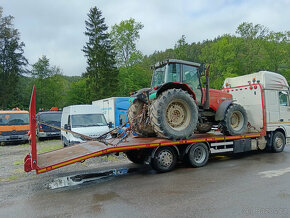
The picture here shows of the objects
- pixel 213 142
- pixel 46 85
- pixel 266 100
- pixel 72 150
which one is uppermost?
pixel 46 85

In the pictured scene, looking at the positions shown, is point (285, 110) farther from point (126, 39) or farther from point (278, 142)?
point (126, 39)

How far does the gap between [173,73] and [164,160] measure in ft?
9.38

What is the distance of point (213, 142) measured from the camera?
8039mm

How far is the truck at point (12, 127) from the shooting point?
14898 mm

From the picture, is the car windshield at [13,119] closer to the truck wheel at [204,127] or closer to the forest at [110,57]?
the truck wheel at [204,127]

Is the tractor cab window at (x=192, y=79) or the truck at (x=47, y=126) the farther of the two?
the truck at (x=47, y=126)

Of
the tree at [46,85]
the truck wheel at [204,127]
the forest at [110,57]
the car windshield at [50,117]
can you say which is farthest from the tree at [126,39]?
the truck wheel at [204,127]

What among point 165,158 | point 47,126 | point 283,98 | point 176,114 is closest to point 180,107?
point 176,114

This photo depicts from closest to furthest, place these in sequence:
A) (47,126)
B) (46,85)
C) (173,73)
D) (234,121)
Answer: (173,73) < (234,121) < (47,126) < (46,85)

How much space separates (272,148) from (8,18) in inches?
1449

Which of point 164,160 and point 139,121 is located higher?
point 139,121

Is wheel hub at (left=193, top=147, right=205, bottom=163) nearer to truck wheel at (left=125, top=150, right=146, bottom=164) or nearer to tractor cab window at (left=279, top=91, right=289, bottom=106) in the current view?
truck wheel at (left=125, top=150, right=146, bottom=164)

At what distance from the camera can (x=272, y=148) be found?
9891 millimetres

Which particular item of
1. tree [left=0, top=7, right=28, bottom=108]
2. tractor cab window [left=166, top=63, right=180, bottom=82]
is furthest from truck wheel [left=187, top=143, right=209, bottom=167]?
tree [left=0, top=7, right=28, bottom=108]
